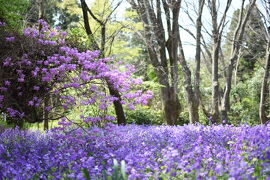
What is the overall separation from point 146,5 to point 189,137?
6408 millimetres

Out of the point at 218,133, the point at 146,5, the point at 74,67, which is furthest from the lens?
the point at 146,5

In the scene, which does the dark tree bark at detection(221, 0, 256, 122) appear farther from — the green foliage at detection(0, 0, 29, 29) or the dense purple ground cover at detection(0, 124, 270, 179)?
the green foliage at detection(0, 0, 29, 29)

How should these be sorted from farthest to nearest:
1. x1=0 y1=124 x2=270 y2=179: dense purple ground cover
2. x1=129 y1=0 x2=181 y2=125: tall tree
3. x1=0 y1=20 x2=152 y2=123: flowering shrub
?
1. x1=129 y1=0 x2=181 y2=125: tall tree
2. x1=0 y1=20 x2=152 y2=123: flowering shrub
3. x1=0 y1=124 x2=270 y2=179: dense purple ground cover

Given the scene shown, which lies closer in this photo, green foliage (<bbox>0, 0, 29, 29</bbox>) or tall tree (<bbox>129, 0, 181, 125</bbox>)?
tall tree (<bbox>129, 0, 181, 125</bbox>)

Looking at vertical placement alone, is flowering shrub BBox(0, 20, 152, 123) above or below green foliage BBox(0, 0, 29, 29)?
below

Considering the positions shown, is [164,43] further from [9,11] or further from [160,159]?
[160,159]

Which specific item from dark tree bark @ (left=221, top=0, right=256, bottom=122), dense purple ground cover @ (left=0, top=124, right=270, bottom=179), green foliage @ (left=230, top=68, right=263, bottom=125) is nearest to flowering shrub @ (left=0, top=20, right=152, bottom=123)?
dense purple ground cover @ (left=0, top=124, right=270, bottom=179)

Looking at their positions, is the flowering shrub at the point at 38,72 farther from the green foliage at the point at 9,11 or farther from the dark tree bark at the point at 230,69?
the green foliage at the point at 9,11

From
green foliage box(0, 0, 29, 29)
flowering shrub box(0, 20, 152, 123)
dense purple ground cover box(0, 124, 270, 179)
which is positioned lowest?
dense purple ground cover box(0, 124, 270, 179)

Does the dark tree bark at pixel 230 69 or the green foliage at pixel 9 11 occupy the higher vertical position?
the green foliage at pixel 9 11

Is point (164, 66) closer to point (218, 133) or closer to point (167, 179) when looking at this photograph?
point (218, 133)

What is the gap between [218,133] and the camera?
5.05 meters

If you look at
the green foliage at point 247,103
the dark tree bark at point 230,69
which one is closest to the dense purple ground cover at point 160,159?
the dark tree bark at point 230,69

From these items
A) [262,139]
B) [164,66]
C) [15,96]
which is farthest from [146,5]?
[262,139]
